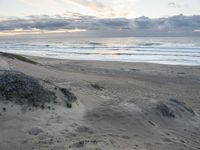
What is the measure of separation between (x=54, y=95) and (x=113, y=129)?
210 centimetres

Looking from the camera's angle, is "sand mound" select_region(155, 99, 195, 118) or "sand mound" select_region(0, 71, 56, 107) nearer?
"sand mound" select_region(0, 71, 56, 107)

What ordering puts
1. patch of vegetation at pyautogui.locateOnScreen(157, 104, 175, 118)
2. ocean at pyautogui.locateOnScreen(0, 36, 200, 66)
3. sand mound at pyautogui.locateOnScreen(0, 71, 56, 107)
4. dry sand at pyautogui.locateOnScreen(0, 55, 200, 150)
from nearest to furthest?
1. dry sand at pyautogui.locateOnScreen(0, 55, 200, 150)
2. sand mound at pyautogui.locateOnScreen(0, 71, 56, 107)
3. patch of vegetation at pyautogui.locateOnScreen(157, 104, 175, 118)
4. ocean at pyautogui.locateOnScreen(0, 36, 200, 66)

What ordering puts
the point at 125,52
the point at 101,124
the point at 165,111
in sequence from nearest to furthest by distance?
the point at 101,124, the point at 165,111, the point at 125,52

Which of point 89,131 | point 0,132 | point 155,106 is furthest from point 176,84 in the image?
point 0,132

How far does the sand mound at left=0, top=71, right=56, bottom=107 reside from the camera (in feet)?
31.6

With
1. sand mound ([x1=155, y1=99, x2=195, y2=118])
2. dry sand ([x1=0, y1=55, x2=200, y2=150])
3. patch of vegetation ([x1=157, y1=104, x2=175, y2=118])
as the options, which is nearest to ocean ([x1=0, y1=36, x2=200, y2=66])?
sand mound ([x1=155, y1=99, x2=195, y2=118])

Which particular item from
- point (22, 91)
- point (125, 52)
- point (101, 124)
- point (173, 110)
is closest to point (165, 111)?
point (173, 110)

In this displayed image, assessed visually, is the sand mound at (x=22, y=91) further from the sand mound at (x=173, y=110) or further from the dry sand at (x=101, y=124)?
the sand mound at (x=173, y=110)

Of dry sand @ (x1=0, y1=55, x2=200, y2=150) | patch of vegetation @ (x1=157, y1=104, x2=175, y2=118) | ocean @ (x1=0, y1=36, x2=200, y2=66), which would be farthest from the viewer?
ocean @ (x1=0, y1=36, x2=200, y2=66)

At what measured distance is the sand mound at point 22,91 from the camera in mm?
9633

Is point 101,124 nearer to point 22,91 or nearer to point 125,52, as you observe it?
point 22,91

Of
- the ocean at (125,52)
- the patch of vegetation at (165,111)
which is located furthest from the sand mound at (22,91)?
the ocean at (125,52)

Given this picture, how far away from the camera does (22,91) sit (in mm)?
9875

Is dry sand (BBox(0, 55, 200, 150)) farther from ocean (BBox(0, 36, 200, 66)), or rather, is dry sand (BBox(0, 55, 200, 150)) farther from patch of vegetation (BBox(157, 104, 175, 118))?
ocean (BBox(0, 36, 200, 66))
